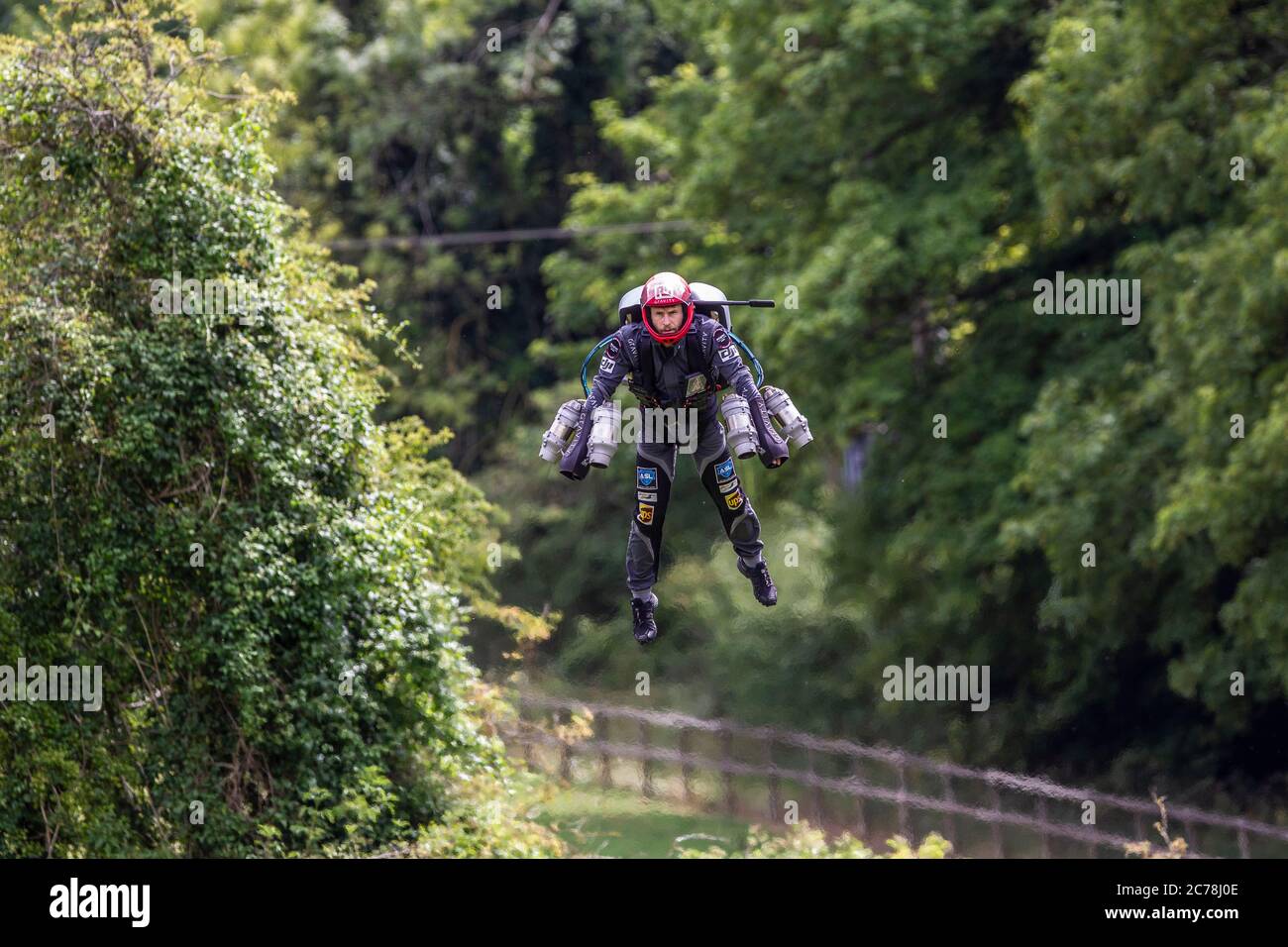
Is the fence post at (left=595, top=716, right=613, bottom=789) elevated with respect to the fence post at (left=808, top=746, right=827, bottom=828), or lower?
elevated

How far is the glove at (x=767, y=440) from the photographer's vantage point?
48.8ft

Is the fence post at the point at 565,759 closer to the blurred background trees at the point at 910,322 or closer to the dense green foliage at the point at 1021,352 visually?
the blurred background trees at the point at 910,322

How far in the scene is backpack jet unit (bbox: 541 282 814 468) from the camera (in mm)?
14789

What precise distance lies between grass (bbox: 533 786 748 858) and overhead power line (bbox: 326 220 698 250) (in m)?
11.3

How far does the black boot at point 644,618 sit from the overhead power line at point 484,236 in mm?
22319

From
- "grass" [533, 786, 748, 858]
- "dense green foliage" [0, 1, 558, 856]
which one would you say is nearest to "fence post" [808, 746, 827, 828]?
"grass" [533, 786, 748, 858]

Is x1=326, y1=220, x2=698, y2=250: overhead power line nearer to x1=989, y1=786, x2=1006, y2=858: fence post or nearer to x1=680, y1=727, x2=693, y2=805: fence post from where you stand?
x1=680, y1=727, x2=693, y2=805: fence post

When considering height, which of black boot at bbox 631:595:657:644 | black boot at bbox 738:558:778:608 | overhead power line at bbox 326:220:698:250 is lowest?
black boot at bbox 631:595:657:644

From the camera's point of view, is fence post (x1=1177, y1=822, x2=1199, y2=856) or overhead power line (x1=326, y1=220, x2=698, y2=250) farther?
overhead power line (x1=326, y1=220, x2=698, y2=250)

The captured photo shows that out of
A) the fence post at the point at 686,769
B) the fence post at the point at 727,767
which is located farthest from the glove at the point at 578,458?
the fence post at the point at 727,767

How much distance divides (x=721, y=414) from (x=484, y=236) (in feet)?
92.7

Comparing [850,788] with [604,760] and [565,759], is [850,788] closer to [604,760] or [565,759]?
[604,760]
